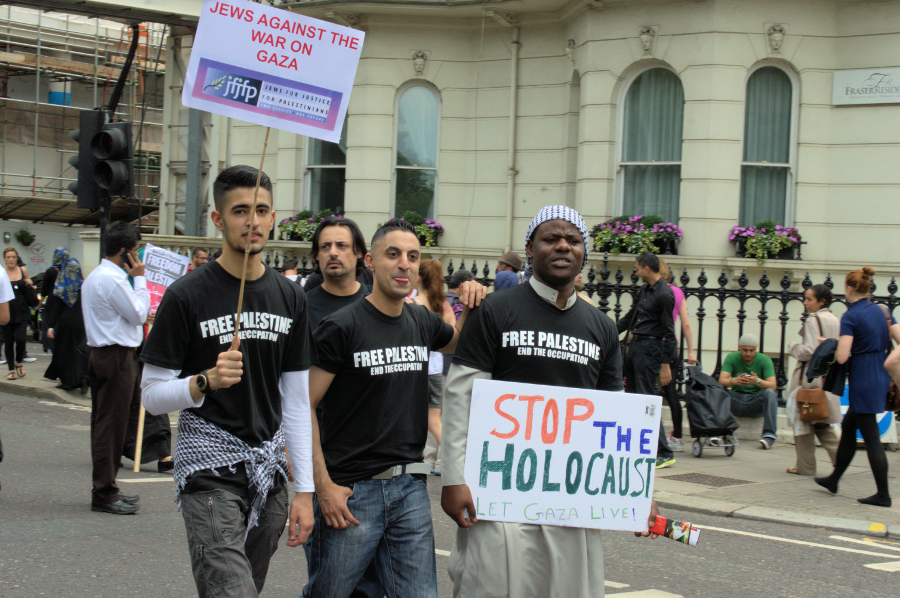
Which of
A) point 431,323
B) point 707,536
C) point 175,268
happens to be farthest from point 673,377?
point 431,323

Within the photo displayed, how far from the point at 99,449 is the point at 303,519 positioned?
400cm

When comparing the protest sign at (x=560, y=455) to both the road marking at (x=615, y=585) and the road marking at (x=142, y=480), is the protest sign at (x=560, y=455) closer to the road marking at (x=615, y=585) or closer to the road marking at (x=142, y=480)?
the road marking at (x=615, y=585)

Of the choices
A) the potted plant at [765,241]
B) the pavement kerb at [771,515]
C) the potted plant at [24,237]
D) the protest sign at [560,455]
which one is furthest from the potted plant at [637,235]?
the potted plant at [24,237]

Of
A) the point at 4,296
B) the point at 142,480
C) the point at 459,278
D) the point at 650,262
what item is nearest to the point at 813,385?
the point at 650,262

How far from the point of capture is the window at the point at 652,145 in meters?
14.4

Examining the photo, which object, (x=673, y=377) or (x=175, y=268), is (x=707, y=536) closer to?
(x=673, y=377)

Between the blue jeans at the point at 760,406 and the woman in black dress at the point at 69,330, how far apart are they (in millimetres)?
8297

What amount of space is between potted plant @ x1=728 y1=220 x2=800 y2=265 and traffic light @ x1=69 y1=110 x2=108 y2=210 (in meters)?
8.59

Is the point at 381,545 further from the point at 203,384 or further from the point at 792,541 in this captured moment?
the point at 792,541

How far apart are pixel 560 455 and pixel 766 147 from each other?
1186 centimetres

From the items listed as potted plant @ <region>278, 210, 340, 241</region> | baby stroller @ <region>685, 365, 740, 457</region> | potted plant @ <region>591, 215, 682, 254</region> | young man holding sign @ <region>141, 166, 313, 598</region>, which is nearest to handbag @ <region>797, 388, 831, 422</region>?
baby stroller @ <region>685, 365, 740, 457</region>

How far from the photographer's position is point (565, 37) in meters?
15.4

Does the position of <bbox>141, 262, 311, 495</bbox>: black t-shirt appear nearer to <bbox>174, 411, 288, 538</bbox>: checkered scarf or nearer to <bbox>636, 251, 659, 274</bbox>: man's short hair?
<bbox>174, 411, 288, 538</bbox>: checkered scarf

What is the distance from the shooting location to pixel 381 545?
3631mm
